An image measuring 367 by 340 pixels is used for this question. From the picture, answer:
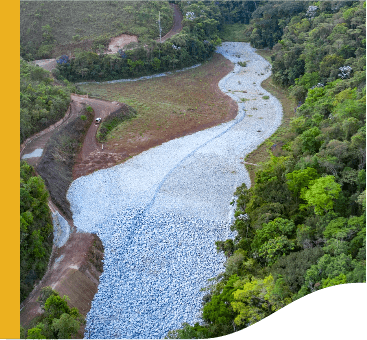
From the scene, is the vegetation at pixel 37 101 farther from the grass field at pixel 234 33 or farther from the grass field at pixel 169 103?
the grass field at pixel 234 33

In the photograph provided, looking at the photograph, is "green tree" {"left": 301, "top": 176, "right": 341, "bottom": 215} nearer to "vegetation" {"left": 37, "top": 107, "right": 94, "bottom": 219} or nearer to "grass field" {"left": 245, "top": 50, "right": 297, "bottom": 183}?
"grass field" {"left": 245, "top": 50, "right": 297, "bottom": 183}

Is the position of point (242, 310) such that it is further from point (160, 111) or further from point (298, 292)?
point (160, 111)

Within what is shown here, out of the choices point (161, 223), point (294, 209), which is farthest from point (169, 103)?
point (294, 209)

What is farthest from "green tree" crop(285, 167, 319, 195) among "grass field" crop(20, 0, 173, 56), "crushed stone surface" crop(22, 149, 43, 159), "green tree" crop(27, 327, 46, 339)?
"grass field" crop(20, 0, 173, 56)


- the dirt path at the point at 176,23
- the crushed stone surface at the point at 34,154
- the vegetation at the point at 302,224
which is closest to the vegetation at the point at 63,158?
the crushed stone surface at the point at 34,154

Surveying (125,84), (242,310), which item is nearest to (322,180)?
(242,310)

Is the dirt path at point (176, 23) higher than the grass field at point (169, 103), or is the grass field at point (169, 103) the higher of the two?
the dirt path at point (176, 23)
